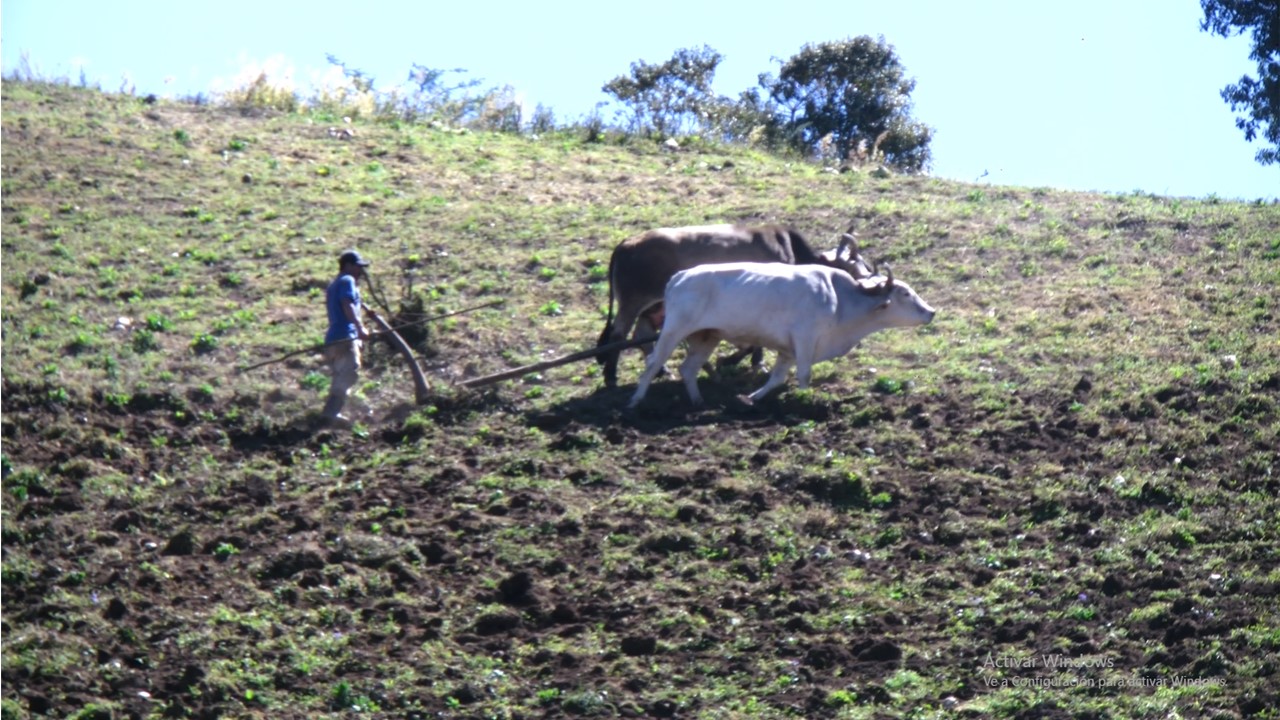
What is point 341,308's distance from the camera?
47.0 ft

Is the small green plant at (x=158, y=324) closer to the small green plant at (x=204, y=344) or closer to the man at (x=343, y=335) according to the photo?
the small green plant at (x=204, y=344)

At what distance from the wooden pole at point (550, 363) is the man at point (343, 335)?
0.88 metres

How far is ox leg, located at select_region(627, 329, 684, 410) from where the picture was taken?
575 inches

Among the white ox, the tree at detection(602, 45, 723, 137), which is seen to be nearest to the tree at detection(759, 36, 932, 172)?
the tree at detection(602, 45, 723, 137)

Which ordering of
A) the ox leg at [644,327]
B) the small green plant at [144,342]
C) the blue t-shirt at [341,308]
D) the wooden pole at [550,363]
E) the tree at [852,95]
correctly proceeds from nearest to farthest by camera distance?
the blue t-shirt at [341,308] < the wooden pole at [550,363] < the ox leg at [644,327] < the small green plant at [144,342] < the tree at [852,95]

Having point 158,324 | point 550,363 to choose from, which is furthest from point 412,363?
point 158,324

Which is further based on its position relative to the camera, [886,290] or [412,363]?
[886,290]

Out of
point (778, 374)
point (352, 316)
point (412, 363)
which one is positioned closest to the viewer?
point (352, 316)

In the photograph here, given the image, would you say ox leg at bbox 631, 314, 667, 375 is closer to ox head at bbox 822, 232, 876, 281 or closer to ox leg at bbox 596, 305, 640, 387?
ox leg at bbox 596, 305, 640, 387

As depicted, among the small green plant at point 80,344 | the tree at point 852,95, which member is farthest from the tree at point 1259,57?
the small green plant at point 80,344

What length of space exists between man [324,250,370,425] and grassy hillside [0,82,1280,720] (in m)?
0.32

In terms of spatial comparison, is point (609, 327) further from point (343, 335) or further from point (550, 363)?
point (343, 335)

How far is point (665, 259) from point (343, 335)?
2977 mm

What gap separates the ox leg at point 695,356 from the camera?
1478 centimetres
